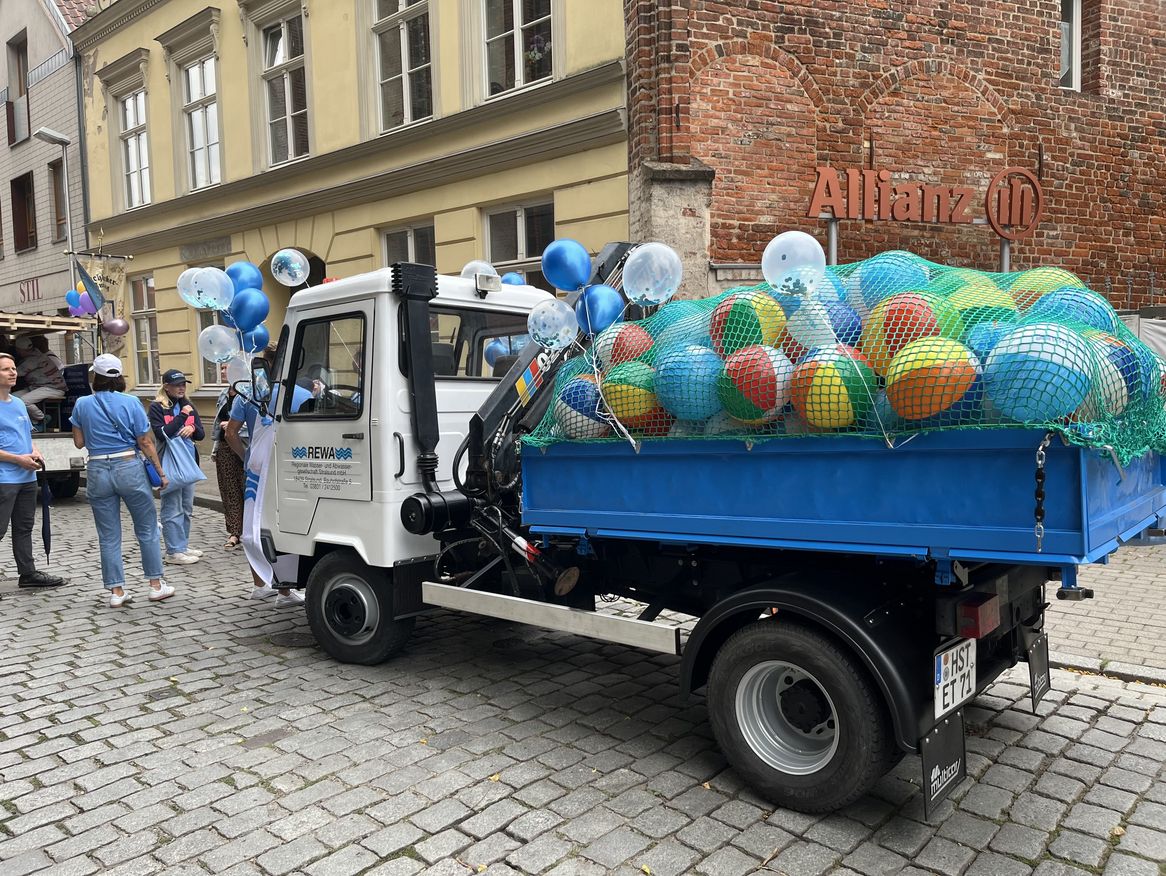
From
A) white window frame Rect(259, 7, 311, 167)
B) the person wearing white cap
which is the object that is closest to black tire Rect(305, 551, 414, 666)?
the person wearing white cap

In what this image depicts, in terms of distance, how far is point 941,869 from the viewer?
2.98m

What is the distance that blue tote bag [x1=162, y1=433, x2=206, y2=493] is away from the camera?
804 centimetres

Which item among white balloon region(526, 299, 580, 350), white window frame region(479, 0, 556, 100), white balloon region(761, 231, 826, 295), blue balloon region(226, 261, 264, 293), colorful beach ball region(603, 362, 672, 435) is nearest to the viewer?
white balloon region(761, 231, 826, 295)

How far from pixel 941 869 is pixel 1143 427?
1.77m

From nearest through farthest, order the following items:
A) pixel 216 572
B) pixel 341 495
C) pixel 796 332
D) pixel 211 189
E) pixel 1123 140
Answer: pixel 796 332, pixel 341 495, pixel 216 572, pixel 1123 140, pixel 211 189

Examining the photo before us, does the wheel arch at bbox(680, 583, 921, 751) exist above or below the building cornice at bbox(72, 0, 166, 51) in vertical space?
below

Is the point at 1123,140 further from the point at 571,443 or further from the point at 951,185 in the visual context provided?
the point at 571,443

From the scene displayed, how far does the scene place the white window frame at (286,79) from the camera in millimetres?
14156

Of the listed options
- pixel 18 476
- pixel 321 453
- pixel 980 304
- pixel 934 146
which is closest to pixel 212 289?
pixel 321 453

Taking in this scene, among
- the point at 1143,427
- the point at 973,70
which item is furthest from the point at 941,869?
the point at 973,70

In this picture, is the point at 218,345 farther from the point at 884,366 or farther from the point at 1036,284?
the point at 1036,284

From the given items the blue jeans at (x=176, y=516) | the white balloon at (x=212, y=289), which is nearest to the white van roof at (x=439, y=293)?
the white balloon at (x=212, y=289)

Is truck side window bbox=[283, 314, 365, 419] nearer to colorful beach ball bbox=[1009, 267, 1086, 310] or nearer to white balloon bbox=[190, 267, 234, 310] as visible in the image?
white balloon bbox=[190, 267, 234, 310]

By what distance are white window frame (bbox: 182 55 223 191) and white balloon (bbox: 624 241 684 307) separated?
48.0ft
